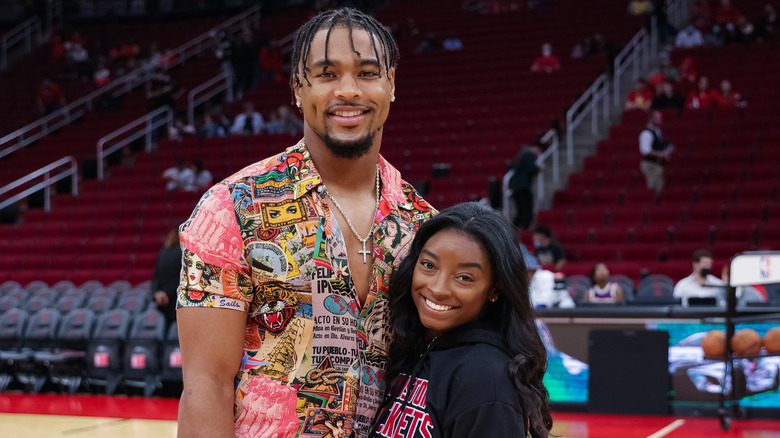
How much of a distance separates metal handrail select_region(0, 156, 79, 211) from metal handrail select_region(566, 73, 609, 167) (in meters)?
7.89

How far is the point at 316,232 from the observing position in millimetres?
1744

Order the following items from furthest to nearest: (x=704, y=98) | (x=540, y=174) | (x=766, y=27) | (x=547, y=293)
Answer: (x=766, y=27), (x=704, y=98), (x=540, y=174), (x=547, y=293)

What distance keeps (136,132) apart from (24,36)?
6.79 meters

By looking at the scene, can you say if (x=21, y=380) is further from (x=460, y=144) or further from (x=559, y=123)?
(x=559, y=123)

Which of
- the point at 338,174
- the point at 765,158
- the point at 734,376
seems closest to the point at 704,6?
the point at 765,158

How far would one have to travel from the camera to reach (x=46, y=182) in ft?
49.2

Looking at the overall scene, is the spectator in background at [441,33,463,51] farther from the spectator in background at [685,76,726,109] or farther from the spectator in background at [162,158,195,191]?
the spectator in background at [162,158,195,191]

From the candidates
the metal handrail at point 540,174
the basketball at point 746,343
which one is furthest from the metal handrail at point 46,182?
the basketball at point 746,343

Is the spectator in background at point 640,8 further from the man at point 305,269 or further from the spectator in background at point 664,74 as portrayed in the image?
the man at point 305,269

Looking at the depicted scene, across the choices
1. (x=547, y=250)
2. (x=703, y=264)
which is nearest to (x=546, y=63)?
(x=547, y=250)

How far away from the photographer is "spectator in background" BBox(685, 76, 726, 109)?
12.5 metres

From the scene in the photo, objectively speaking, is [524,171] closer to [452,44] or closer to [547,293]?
[547,293]

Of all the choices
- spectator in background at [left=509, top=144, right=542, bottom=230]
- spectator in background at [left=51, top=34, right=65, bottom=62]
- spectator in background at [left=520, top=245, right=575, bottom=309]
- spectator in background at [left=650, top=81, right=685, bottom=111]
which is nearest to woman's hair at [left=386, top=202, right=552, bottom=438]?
spectator in background at [left=520, top=245, right=575, bottom=309]

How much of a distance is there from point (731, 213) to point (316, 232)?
9.53 meters
